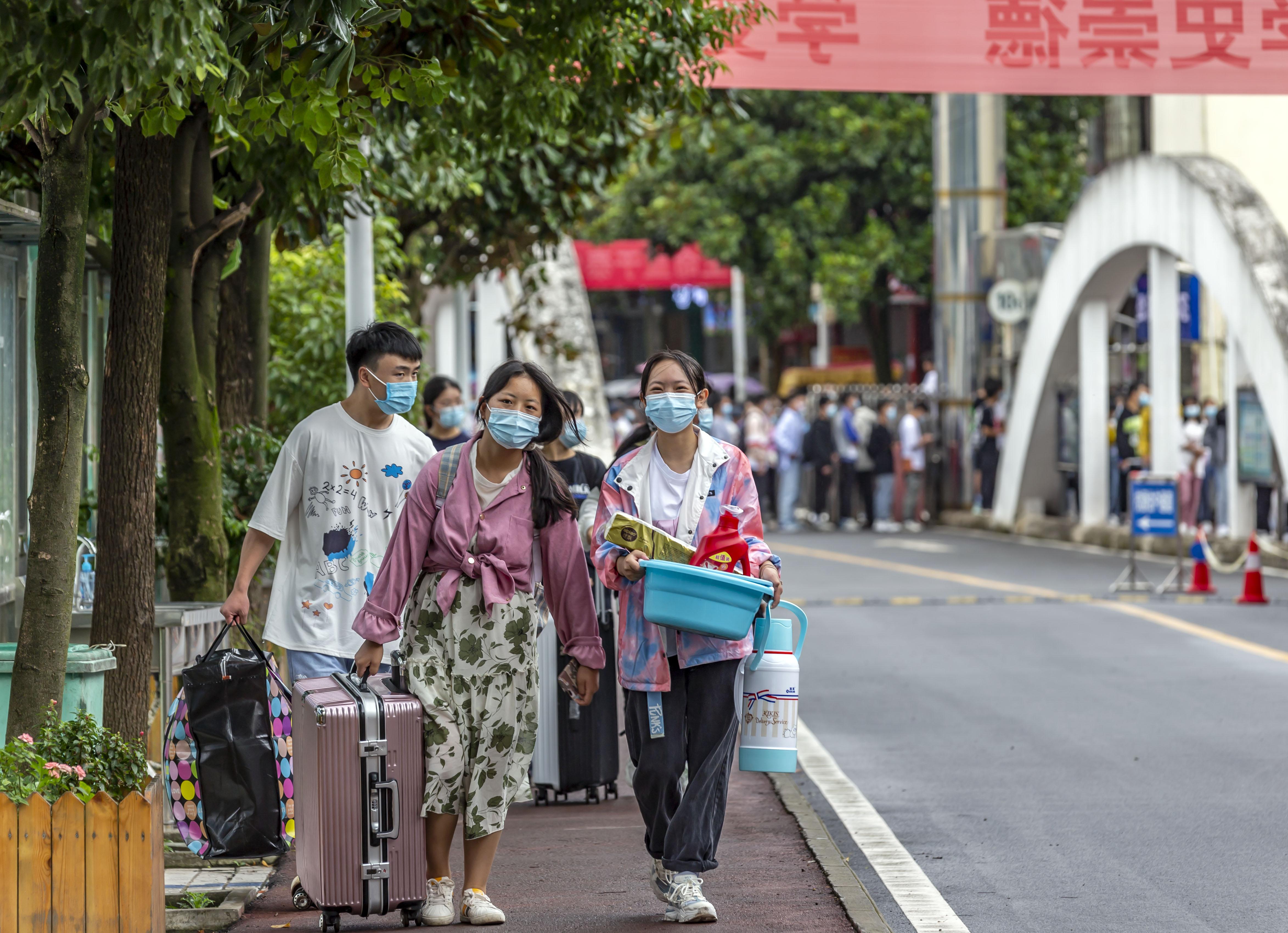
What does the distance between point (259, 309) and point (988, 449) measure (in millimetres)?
18888

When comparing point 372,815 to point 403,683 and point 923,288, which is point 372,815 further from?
point 923,288

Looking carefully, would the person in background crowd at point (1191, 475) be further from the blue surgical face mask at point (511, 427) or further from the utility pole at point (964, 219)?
the blue surgical face mask at point (511, 427)

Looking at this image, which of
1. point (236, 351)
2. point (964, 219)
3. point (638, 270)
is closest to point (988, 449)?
point (964, 219)

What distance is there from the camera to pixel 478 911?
5.52 meters

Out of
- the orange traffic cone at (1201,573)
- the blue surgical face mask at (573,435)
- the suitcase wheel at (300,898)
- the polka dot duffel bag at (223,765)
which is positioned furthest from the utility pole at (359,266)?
the orange traffic cone at (1201,573)

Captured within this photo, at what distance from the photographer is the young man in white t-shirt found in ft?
19.8

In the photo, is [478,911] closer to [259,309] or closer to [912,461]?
[259,309]

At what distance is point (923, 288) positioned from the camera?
37.5 meters

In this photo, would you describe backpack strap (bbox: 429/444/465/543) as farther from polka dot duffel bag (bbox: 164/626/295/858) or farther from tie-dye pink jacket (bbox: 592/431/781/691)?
polka dot duffel bag (bbox: 164/626/295/858)

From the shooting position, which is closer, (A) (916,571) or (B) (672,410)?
(B) (672,410)

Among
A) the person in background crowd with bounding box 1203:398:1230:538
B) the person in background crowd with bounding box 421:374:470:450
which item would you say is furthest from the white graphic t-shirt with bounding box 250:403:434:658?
the person in background crowd with bounding box 1203:398:1230:538

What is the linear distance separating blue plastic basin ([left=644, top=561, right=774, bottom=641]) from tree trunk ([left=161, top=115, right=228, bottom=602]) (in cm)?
250

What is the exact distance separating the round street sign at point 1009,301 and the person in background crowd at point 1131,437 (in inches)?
108

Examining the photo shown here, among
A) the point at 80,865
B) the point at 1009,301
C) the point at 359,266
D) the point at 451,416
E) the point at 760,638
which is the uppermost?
the point at 1009,301
